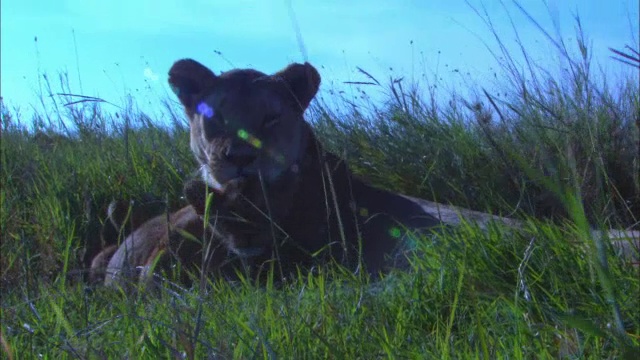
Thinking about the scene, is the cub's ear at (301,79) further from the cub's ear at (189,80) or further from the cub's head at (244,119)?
the cub's ear at (189,80)

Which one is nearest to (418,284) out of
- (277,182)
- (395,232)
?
(395,232)

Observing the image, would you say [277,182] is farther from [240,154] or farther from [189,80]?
[189,80]

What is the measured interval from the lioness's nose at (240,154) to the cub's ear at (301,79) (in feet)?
1.73

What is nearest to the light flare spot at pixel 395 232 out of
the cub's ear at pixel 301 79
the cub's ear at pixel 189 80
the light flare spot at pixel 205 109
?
the cub's ear at pixel 301 79

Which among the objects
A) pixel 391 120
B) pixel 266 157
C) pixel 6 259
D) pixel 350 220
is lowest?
pixel 6 259

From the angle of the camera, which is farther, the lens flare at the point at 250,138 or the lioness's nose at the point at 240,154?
the lens flare at the point at 250,138

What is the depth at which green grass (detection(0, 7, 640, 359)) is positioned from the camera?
7.76 feet

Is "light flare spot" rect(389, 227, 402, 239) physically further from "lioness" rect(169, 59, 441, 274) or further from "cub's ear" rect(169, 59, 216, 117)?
"cub's ear" rect(169, 59, 216, 117)

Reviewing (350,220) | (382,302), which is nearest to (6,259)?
(350,220)

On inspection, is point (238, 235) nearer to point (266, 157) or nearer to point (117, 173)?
point (266, 157)

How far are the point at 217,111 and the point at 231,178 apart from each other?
56 cm

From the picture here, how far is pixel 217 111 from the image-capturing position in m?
5.09

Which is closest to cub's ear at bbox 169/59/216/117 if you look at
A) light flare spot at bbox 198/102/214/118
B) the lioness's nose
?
light flare spot at bbox 198/102/214/118

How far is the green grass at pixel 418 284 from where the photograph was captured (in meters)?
2.37
